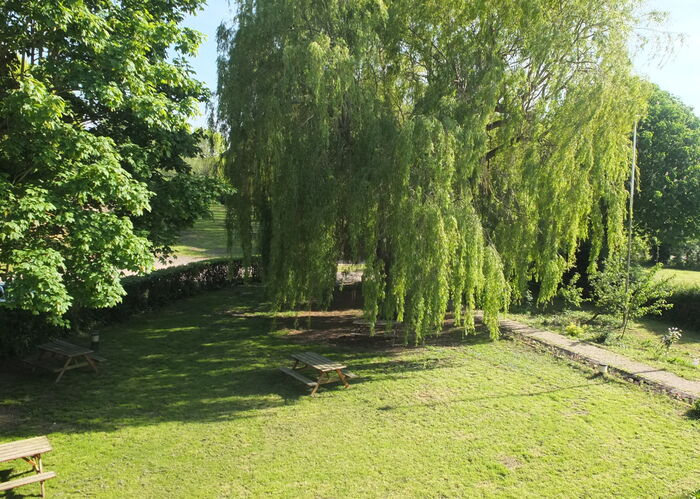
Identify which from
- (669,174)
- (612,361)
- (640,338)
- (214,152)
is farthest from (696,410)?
(669,174)

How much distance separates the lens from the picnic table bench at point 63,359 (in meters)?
10.4

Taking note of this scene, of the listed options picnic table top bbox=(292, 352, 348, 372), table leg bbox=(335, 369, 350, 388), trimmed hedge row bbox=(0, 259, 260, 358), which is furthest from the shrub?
trimmed hedge row bbox=(0, 259, 260, 358)

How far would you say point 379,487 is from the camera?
695cm

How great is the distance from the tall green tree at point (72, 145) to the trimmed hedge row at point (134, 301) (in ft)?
12.6

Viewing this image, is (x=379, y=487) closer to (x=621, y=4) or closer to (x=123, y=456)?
(x=123, y=456)

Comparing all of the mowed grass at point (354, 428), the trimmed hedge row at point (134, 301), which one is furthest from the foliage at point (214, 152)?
the mowed grass at point (354, 428)

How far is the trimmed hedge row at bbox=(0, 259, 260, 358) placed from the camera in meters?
11.0

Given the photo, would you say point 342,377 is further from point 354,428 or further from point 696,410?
point 696,410

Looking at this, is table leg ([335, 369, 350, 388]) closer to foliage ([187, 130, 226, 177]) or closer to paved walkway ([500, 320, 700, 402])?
paved walkway ([500, 320, 700, 402])

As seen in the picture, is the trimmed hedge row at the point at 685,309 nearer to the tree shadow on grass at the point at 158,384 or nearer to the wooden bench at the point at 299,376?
the tree shadow on grass at the point at 158,384

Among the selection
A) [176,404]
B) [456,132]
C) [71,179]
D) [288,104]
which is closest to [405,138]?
[456,132]

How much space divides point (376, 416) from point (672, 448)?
483 cm

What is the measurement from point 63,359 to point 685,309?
19.0 metres

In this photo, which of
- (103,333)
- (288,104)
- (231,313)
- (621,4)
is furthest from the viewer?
(231,313)
